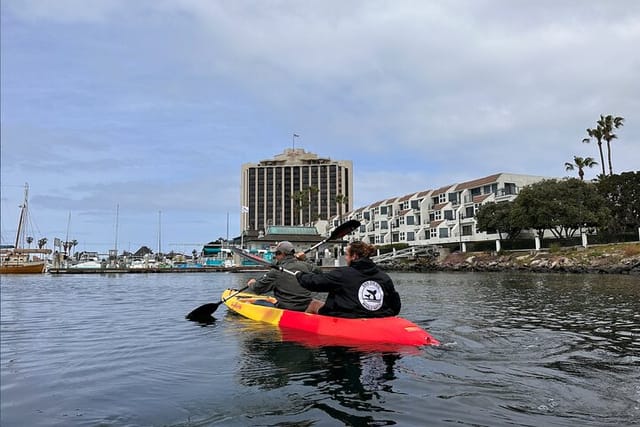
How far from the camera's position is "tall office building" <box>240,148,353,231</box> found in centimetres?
18500

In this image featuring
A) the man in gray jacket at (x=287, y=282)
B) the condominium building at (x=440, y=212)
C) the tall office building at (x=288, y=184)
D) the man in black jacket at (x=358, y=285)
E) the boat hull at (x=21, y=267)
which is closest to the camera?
the man in black jacket at (x=358, y=285)

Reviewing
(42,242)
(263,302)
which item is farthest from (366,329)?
(42,242)

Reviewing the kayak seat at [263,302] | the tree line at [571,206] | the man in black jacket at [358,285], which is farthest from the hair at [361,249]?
the tree line at [571,206]

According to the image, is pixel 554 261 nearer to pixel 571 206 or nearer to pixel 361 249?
pixel 571 206

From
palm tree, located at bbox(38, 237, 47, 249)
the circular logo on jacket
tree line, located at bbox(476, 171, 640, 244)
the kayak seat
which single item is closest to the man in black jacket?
the circular logo on jacket

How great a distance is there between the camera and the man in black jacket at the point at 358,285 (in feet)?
28.0

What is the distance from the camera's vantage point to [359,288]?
28.7 feet

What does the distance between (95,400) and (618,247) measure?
2300 inches

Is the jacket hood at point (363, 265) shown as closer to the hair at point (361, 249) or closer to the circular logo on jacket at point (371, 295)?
the hair at point (361, 249)

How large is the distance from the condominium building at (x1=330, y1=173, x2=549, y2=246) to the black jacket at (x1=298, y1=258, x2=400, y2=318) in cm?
5833

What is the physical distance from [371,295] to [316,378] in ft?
7.77

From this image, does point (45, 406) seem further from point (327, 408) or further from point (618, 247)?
point (618, 247)

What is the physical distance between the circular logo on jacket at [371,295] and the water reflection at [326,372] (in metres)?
0.83

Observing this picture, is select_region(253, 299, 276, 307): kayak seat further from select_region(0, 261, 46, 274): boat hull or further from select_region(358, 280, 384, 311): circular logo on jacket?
select_region(0, 261, 46, 274): boat hull
